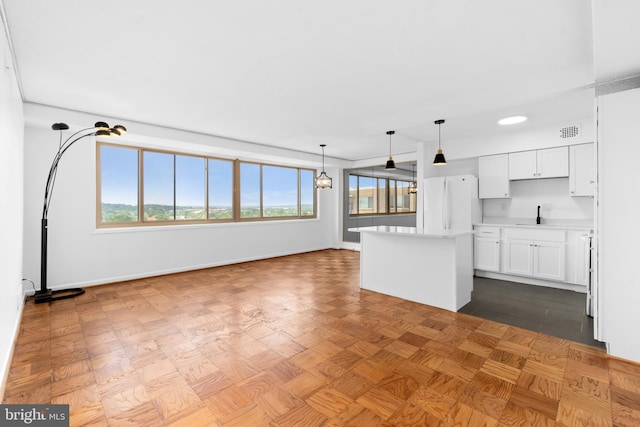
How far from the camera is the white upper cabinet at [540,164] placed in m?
4.71

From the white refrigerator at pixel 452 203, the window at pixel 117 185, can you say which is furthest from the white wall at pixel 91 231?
the white refrigerator at pixel 452 203

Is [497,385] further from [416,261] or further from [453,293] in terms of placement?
[416,261]

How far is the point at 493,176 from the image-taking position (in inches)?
214

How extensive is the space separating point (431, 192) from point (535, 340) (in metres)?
3.31

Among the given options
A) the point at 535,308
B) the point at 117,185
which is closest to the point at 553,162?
the point at 535,308

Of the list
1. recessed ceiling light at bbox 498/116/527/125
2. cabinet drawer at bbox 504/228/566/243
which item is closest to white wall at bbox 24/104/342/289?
recessed ceiling light at bbox 498/116/527/125

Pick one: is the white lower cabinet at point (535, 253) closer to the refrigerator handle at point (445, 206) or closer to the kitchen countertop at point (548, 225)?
the kitchen countertop at point (548, 225)

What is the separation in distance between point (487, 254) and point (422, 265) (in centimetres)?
215

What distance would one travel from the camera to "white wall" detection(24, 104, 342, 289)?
14.0 feet

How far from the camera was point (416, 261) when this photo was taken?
13.3 feet

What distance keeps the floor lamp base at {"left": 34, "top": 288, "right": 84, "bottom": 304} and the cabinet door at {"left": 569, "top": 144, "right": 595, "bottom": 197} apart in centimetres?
752

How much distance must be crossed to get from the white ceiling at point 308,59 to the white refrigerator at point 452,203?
133 cm

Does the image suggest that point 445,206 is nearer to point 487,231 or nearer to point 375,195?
point 487,231

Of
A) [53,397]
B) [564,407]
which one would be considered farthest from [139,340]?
[564,407]
